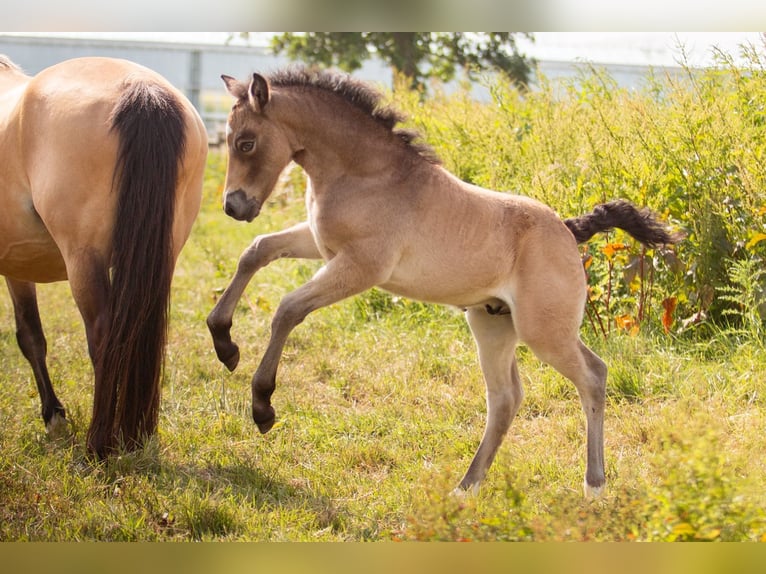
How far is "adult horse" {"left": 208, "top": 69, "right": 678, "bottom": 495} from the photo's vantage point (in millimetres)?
3514

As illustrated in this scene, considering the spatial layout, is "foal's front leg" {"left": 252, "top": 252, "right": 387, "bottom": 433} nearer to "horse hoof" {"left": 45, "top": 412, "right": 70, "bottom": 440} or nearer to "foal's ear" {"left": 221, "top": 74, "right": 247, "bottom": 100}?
"foal's ear" {"left": 221, "top": 74, "right": 247, "bottom": 100}

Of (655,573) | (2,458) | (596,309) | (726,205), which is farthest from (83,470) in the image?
(726,205)

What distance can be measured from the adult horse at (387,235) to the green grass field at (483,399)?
42 cm

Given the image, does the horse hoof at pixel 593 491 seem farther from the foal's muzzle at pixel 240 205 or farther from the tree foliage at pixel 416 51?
the tree foliage at pixel 416 51

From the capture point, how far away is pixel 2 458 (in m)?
3.82

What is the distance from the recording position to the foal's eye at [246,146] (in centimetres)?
349

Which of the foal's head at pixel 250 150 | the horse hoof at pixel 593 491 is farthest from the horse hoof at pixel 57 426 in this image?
the horse hoof at pixel 593 491

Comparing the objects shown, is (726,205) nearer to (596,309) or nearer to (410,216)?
(596,309)

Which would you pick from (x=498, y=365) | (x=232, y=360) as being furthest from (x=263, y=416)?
(x=498, y=365)

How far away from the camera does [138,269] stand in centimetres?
367

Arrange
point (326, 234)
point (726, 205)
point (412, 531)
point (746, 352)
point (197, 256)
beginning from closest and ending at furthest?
1. point (412, 531)
2. point (326, 234)
3. point (746, 352)
4. point (726, 205)
5. point (197, 256)

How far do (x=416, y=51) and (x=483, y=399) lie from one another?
6267 mm

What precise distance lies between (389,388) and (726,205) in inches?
92.7

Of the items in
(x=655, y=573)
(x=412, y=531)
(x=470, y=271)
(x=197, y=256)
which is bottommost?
(x=197, y=256)
